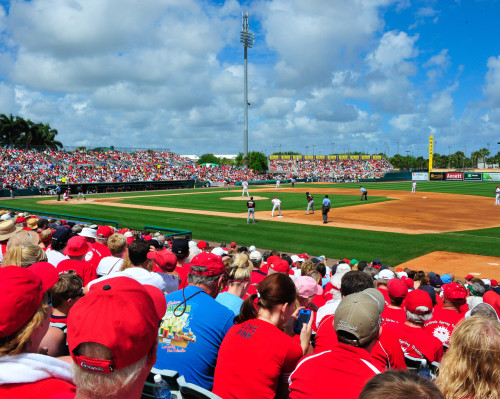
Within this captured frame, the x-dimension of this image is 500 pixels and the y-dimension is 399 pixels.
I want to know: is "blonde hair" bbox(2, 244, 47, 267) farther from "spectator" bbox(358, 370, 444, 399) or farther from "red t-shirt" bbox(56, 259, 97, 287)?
"spectator" bbox(358, 370, 444, 399)

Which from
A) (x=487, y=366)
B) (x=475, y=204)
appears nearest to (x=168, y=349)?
(x=487, y=366)

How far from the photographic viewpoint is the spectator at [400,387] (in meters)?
1.58

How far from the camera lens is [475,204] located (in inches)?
1353

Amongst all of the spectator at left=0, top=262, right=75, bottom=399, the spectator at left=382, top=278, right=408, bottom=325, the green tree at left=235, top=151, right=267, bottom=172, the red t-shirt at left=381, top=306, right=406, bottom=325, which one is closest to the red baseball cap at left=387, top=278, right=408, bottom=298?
the spectator at left=382, top=278, right=408, bottom=325

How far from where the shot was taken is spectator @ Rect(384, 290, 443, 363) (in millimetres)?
4242

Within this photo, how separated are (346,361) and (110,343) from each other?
170 centimetres

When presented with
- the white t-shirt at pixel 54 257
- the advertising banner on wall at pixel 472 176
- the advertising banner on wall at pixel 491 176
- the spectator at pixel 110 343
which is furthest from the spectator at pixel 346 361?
the advertising banner on wall at pixel 472 176

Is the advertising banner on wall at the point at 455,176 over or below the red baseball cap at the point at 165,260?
over

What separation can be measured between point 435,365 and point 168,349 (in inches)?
106

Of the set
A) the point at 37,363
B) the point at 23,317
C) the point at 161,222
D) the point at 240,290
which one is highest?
the point at 23,317

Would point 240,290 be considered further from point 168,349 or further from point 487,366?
point 487,366

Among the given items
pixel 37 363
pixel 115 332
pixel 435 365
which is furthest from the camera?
pixel 435 365

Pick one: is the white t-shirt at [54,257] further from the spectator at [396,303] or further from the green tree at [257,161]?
the green tree at [257,161]

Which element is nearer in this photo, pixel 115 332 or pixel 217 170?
pixel 115 332
